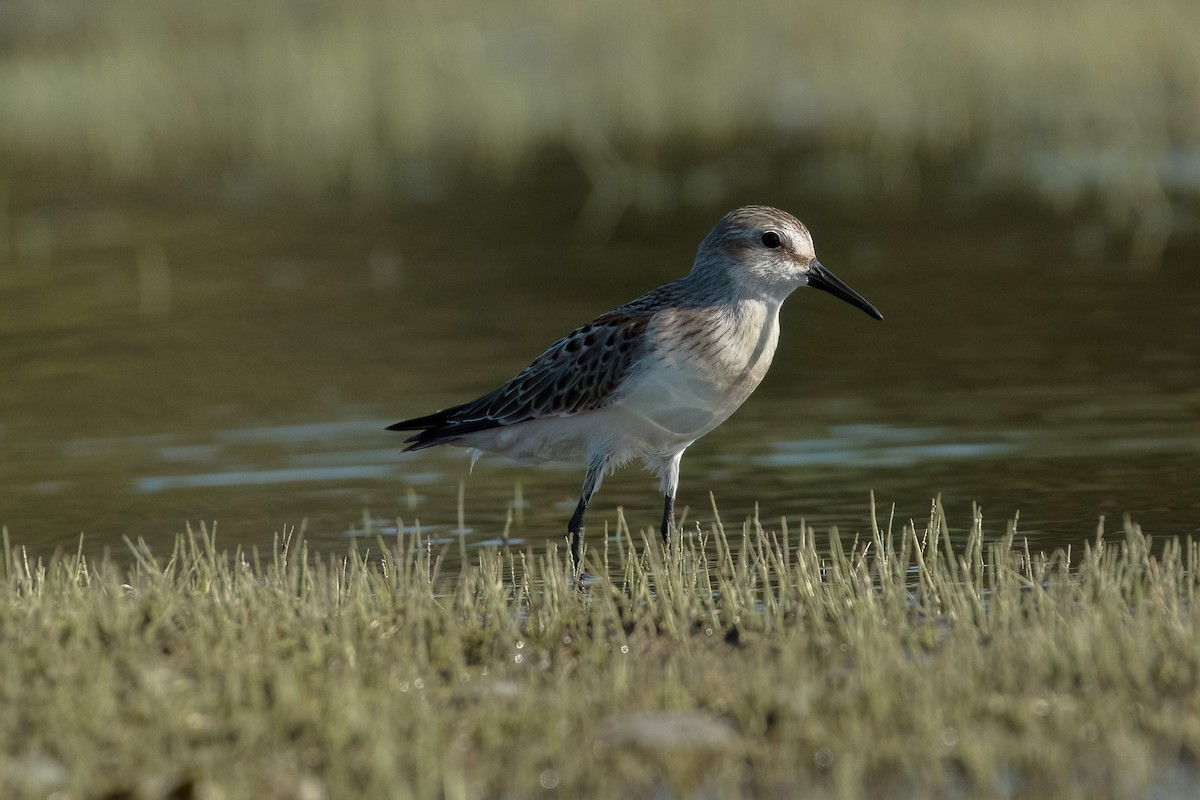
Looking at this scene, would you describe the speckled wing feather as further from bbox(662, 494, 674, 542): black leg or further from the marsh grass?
the marsh grass

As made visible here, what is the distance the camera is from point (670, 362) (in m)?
8.39

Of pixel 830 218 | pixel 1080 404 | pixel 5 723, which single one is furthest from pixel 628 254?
pixel 5 723

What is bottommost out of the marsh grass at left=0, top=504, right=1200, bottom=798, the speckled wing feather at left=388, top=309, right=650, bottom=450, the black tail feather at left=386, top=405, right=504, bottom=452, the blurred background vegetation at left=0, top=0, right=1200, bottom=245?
the marsh grass at left=0, top=504, right=1200, bottom=798

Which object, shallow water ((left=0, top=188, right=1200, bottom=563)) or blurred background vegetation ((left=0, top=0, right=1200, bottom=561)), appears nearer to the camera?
shallow water ((left=0, top=188, right=1200, bottom=563))

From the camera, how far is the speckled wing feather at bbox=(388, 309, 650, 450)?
8.55 metres

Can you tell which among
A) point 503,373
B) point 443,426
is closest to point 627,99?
point 503,373

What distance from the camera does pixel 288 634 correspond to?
6668 millimetres

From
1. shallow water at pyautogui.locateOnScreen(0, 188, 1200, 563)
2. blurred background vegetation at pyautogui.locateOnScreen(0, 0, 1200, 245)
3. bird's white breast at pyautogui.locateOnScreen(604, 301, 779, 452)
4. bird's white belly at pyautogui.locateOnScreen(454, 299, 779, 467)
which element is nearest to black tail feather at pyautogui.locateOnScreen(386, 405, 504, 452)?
bird's white belly at pyautogui.locateOnScreen(454, 299, 779, 467)

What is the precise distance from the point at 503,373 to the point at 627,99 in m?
11.9

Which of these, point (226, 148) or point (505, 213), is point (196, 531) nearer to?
point (505, 213)

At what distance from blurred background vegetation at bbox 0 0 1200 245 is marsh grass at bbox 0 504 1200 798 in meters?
10.9

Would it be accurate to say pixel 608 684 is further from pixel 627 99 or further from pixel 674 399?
pixel 627 99

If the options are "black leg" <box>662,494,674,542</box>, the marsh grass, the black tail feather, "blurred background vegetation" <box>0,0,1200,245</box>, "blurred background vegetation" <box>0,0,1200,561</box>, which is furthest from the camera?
"blurred background vegetation" <box>0,0,1200,245</box>

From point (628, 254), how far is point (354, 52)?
9912 millimetres
